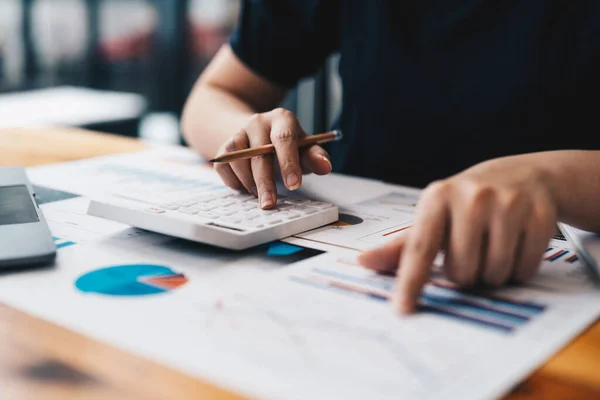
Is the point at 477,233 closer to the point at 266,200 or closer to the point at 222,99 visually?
the point at 266,200

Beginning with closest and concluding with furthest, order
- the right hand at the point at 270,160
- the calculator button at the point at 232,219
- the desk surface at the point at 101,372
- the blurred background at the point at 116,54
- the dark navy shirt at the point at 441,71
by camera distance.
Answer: the desk surface at the point at 101,372 → the calculator button at the point at 232,219 → the right hand at the point at 270,160 → the dark navy shirt at the point at 441,71 → the blurred background at the point at 116,54

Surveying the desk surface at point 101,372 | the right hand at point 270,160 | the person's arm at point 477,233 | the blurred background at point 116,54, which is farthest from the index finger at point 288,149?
the blurred background at point 116,54

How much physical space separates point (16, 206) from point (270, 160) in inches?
9.8

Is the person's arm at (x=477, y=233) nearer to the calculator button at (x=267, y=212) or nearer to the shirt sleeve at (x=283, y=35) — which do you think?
the calculator button at (x=267, y=212)

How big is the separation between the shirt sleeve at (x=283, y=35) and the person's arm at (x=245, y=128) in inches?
1.0

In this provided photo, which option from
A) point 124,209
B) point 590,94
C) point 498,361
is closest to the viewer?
point 498,361

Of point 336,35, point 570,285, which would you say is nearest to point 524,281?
point 570,285

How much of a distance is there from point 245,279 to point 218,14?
214 cm

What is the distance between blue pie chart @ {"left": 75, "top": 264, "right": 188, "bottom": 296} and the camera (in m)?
0.45

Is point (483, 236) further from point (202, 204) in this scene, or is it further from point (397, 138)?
point (397, 138)

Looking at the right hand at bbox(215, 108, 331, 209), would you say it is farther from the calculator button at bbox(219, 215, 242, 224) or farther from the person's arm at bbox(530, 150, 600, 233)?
the person's arm at bbox(530, 150, 600, 233)

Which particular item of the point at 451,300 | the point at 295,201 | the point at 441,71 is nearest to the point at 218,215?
the point at 295,201

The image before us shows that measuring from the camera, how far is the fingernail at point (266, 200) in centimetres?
62

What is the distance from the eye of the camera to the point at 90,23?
262cm
